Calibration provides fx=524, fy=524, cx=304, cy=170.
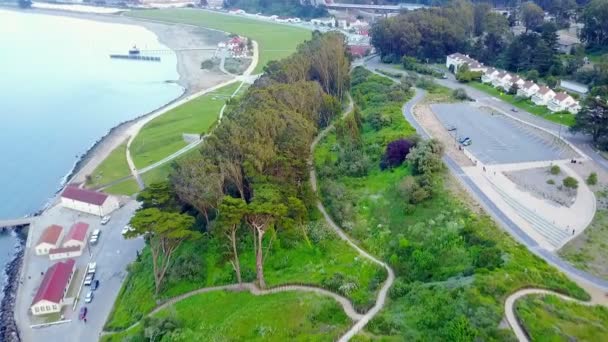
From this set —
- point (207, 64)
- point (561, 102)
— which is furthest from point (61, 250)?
point (207, 64)

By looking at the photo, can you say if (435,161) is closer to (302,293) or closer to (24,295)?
(302,293)

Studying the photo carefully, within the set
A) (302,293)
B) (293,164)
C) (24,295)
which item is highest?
(293,164)

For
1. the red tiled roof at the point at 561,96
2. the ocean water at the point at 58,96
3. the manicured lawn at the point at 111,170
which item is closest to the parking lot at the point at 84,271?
the ocean water at the point at 58,96

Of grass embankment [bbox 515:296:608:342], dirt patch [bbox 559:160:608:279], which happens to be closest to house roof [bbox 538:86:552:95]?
dirt patch [bbox 559:160:608:279]

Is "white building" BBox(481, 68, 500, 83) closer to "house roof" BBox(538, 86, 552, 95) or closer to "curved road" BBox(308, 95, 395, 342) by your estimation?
"house roof" BBox(538, 86, 552, 95)

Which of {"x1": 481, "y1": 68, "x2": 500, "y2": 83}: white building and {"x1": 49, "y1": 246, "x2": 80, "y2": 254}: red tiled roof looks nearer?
{"x1": 49, "y1": 246, "x2": 80, "y2": 254}: red tiled roof

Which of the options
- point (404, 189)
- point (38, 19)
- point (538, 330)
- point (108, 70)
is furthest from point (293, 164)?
point (38, 19)
